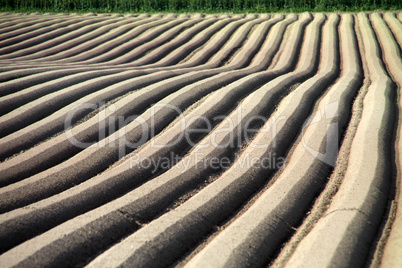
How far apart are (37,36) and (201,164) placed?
19.4ft

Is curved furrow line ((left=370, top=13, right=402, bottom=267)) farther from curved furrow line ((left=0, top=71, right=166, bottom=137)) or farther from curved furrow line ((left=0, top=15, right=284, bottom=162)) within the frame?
curved furrow line ((left=0, top=71, right=166, bottom=137))

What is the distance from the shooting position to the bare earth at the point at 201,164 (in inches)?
73.4

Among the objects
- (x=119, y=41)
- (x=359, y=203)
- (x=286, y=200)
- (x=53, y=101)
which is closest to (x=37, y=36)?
(x=119, y=41)

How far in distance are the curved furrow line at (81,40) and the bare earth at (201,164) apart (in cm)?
50

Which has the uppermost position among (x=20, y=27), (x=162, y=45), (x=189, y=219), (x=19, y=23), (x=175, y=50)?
(x=19, y=23)

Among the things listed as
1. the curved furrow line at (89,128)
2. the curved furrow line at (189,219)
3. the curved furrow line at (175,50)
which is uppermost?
the curved furrow line at (175,50)

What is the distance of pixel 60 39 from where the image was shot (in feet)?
20.8

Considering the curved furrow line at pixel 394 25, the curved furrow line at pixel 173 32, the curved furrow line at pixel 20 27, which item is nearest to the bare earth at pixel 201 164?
the curved furrow line at pixel 173 32

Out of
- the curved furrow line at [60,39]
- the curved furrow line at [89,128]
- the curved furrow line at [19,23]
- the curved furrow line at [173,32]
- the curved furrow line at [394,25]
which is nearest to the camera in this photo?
the curved furrow line at [89,128]

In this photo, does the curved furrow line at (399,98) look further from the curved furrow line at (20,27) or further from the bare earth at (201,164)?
the curved furrow line at (20,27)

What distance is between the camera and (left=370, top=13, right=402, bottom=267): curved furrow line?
6.01ft

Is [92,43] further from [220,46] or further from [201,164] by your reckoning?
[201,164]

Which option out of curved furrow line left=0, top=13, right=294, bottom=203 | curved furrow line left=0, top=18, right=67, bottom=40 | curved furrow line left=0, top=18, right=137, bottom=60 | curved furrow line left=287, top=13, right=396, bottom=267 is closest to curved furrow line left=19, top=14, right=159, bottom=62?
curved furrow line left=0, top=18, right=137, bottom=60

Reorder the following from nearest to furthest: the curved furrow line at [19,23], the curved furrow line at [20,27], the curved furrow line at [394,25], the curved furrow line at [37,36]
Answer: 1. the curved furrow line at [37,36]
2. the curved furrow line at [394,25]
3. the curved furrow line at [20,27]
4. the curved furrow line at [19,23]
